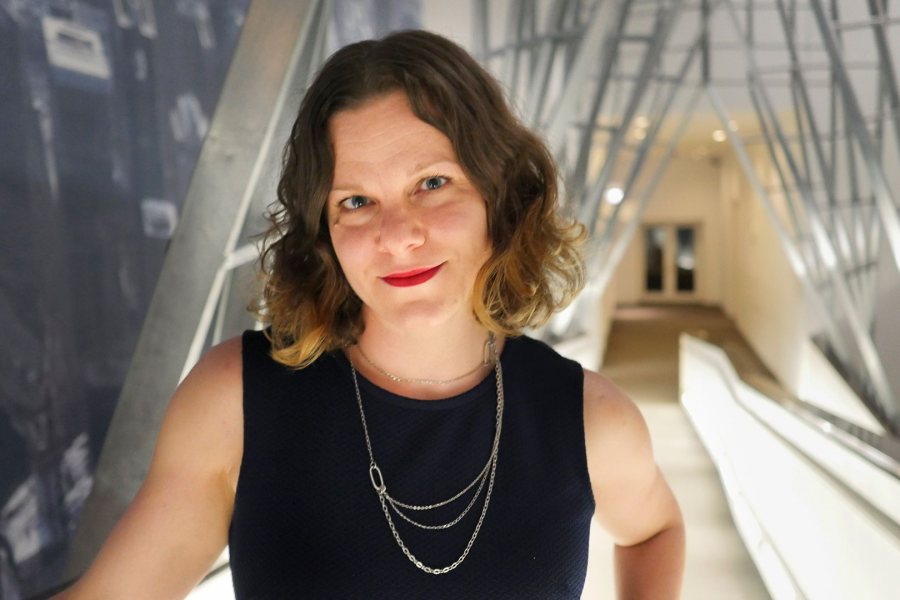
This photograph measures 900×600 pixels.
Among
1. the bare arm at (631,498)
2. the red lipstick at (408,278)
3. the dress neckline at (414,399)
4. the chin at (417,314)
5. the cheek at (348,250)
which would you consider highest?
the cheek at (348,250)

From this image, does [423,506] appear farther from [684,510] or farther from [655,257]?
[655,257]

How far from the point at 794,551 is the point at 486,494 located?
4.51 meters

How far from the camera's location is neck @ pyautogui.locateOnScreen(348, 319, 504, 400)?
6.28 ft

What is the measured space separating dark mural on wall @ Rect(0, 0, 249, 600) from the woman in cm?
104

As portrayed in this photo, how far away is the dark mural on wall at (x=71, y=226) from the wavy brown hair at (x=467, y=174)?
977mm

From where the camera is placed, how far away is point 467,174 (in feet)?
5.85

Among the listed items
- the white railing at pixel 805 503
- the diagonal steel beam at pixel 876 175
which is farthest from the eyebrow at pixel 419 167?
the diagonal steel beam at pixel 876 175

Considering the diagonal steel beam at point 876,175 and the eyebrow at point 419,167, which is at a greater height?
the eyebrow at point 419,167

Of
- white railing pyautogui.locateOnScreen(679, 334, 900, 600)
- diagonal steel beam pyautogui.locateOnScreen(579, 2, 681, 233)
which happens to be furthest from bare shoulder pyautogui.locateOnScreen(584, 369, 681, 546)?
diagonal steel beam pyautogui.locateOnScreen(579, 2, 681, 233)

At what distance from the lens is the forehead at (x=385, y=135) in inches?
68.1

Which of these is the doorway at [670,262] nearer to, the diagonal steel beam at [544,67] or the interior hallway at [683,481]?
the interior hallway at [683,481]

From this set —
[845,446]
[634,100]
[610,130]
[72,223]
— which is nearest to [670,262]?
[610,130]

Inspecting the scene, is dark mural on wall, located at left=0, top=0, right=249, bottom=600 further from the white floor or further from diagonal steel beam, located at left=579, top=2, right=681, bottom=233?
diagonal steel beam, located at left=579, top=2, right=681, bottom=233

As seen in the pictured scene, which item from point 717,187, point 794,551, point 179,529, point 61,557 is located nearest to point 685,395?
point 794,551
